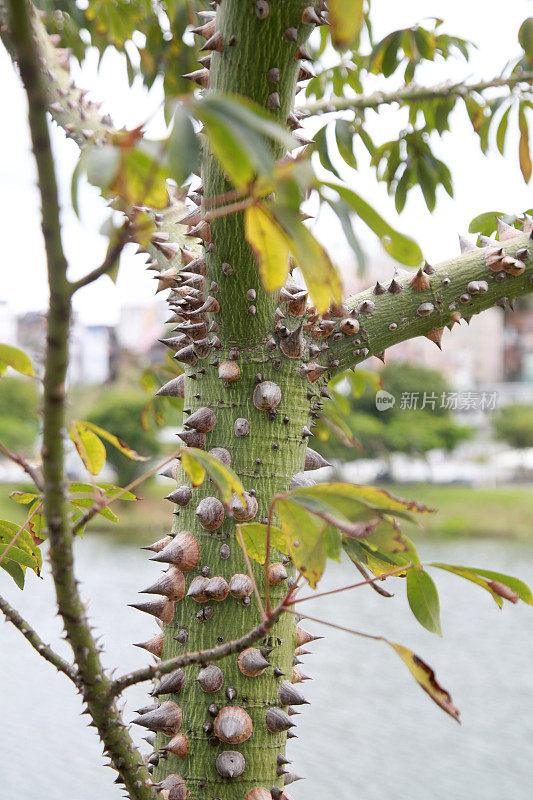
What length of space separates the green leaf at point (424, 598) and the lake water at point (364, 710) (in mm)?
2011

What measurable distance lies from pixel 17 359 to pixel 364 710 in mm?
2866

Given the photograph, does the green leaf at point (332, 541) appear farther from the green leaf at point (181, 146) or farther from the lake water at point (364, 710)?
the lake water at point (364, 710)

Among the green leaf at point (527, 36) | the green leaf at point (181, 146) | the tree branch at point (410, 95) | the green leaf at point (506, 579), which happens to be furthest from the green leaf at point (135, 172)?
the green leaf at point (527, 36)

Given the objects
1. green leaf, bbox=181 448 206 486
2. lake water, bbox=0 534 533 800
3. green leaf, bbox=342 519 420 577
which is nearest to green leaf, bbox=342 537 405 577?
green leaf, bbox=342 519 420 577

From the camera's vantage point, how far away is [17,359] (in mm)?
369

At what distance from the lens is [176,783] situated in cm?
46

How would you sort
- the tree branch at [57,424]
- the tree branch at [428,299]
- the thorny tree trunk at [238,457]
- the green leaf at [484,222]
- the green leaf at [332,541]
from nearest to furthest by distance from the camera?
1. the tree branch at [57,424]
2. the green leaf at [332,541]
3. the thorny tree trunk at [238,457]
4. the tree branch at [428,299]
5. the green leaf at [484,222]

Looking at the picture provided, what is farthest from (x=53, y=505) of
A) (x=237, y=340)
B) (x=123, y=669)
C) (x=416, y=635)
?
(x=416, y=635)

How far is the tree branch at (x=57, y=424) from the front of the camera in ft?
0.69

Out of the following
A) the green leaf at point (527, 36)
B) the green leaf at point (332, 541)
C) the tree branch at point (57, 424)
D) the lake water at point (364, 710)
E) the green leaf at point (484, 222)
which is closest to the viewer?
the tree branch at point (57, 424)

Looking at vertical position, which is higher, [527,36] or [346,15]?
[527,36]

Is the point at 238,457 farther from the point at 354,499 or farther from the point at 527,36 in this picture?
the point at 527,36

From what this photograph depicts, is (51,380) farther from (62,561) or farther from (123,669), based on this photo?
(123,669)

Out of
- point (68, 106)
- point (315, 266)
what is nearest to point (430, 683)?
point (315, 266)
